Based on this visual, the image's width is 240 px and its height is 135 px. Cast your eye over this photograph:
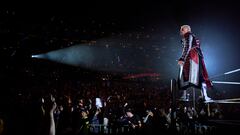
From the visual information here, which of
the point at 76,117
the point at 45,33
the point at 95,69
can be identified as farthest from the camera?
the point at 95,69

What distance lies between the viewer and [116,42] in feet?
81.0

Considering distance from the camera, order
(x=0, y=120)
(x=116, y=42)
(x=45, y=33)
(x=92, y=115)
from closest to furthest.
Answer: (x=0, y=120)
(x=92, y=115)
(x=45, y=33)
(x=116, y=42)

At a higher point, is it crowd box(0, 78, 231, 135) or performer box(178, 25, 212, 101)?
performer box(178, 25, 212, 101)

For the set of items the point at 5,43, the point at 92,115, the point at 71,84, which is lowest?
the point at 92,115

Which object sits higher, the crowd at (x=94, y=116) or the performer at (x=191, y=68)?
the performer at (x=191, y=68)

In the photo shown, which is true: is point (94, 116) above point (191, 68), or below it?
below

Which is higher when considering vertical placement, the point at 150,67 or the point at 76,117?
the point at 150,67

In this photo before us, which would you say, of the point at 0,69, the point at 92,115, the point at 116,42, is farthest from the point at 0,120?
the point at 116,42

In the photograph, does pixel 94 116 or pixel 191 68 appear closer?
pixel 191 68

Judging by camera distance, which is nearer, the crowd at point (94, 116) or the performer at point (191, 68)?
the crowd at point (94, 116)

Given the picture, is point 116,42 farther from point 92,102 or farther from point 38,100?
point 38,100

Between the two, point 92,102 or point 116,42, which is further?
point 116,42

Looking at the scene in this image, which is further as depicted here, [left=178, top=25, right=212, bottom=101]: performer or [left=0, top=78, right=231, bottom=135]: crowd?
[left=178, top=25, right=212, bottom=101]: performer

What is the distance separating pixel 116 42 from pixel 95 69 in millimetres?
4164
